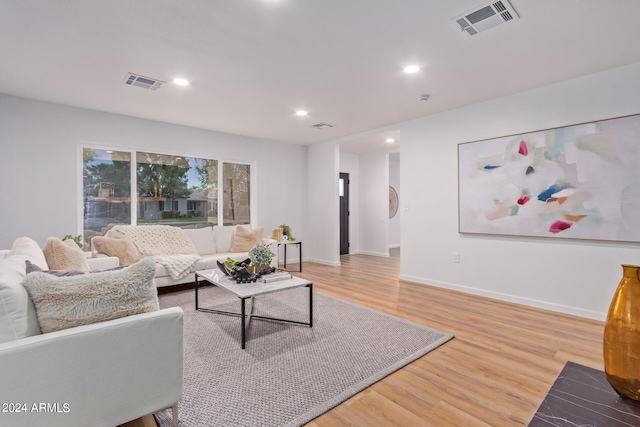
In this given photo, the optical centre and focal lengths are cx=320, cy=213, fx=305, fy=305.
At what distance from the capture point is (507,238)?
3.71m

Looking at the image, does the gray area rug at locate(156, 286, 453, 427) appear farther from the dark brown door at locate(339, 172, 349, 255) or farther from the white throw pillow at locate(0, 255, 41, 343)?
the dark brown door at locate(339, 172, 349, 255)

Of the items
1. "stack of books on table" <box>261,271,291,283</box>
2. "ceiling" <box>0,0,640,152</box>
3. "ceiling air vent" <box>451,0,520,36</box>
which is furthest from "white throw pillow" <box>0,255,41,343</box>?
"ceiling air vent" <box>451,0,520,36</box>

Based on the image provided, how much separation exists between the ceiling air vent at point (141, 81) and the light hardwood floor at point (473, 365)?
3.03 m

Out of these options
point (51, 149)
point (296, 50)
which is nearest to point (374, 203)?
point (296, 50)

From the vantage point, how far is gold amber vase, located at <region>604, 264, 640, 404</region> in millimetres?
1025

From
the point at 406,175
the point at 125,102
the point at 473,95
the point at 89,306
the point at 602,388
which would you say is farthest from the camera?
the point at 406,175

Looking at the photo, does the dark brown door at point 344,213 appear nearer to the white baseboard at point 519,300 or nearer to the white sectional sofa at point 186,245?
the white sectional sofa at point 186,245

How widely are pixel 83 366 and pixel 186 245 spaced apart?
135 inches

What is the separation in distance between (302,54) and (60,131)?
3.54 m

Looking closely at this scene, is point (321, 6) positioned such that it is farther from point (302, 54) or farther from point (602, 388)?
point (602, 388)

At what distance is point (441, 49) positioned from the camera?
8.39ft

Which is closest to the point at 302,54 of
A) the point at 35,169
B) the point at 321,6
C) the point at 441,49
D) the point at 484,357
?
the point at 321,6

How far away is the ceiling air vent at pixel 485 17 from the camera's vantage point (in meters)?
2.02

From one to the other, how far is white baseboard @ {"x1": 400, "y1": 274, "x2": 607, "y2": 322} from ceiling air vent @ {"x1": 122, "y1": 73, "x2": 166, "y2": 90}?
418 cm
